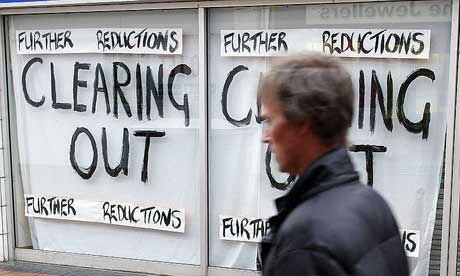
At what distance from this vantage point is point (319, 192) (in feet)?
5.43

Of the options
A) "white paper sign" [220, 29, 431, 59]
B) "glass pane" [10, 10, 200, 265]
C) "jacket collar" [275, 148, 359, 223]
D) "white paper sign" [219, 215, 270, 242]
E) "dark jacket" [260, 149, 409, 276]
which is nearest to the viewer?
"dark jacket" [260, 149, 409, 276]

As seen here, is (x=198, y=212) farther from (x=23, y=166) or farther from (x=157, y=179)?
(x=23, y=166)

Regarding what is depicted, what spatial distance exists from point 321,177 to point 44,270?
4.85 meters

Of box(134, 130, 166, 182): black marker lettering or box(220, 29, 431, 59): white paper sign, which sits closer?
box(220, 29, 431, 59): white paper sign

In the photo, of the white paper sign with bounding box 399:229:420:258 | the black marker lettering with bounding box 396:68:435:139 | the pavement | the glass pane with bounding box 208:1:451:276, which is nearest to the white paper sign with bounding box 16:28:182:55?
the glass pane with bounding box 208:1:451:276

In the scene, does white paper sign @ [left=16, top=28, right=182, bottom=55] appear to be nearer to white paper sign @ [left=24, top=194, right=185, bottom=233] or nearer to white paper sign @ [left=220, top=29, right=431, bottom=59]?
white paper sign @ [left=220, top=29, right=431, bottom=59]

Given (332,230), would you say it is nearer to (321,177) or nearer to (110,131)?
(321,177)

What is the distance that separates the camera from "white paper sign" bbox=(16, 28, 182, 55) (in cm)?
546

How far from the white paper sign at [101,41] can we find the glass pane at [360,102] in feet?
1.32

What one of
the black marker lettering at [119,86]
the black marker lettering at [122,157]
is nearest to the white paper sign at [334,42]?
the black marker lettering at [119,86]

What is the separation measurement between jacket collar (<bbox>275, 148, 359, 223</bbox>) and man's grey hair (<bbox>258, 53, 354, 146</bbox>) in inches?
2.0

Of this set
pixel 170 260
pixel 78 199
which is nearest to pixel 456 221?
pixel 170 260

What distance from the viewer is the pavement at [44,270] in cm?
585

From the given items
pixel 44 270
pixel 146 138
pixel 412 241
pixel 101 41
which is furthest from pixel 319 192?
pixel 44 270
